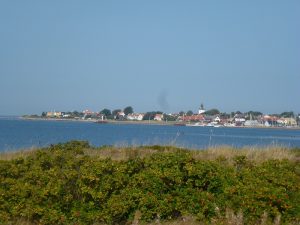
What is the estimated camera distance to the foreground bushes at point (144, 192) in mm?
9133

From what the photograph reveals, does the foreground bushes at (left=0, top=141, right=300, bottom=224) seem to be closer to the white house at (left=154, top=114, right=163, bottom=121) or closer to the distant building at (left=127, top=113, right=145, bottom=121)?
the white house at (left=154, top=114, right=163, bottom=121)

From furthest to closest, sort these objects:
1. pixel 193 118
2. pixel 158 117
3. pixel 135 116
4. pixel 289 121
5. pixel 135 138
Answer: pixel 135 116, pixel 193 118, pixel 158 117, pixel 289 121, pixel 135 138

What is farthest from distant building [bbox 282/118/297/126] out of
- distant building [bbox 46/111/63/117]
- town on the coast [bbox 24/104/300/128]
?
distant building [bbox 46/111/63/117]

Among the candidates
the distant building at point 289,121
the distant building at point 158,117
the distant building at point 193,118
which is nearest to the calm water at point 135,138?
the distant building at point 193,118

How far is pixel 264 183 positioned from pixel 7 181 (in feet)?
15.4

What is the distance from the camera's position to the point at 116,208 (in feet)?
30.0

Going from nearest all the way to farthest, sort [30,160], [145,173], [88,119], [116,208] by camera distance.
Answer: [116,208] < [145,173] < [30,160] < [88,119]

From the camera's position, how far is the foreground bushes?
30.0 feet

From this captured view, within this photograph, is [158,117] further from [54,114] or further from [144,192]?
[144,192]

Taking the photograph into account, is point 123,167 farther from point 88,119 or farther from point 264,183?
point 88,119

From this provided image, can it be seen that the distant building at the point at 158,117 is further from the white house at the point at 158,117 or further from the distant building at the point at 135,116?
the distant building at the point at 135,116

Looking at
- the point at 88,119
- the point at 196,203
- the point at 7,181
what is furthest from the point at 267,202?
the point at 88,119

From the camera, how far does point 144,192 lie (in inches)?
376

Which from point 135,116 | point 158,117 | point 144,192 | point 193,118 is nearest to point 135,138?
point 144,192
